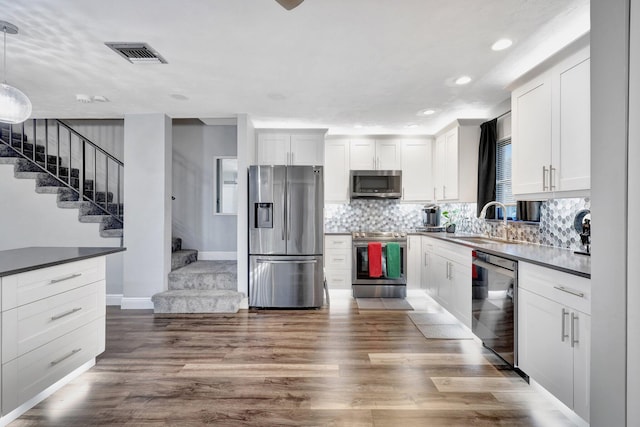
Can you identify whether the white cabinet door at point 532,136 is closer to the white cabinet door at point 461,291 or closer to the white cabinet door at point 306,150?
the white cabinet door at point 461,291

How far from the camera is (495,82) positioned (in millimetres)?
3209

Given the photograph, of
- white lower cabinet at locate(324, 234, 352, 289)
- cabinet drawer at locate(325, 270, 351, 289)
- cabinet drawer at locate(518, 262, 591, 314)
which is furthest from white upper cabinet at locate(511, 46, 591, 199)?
cabinet drawer at locate(325, 270, 351, 289)

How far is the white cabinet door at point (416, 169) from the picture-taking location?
5.23 meters

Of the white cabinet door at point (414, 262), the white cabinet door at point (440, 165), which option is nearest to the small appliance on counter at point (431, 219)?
the white cabinet door at point (440, 165)

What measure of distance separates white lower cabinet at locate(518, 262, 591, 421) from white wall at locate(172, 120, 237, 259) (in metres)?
4.15

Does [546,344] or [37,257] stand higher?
[37,257]

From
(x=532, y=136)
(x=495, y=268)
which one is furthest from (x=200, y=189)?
(x=532, y=136)

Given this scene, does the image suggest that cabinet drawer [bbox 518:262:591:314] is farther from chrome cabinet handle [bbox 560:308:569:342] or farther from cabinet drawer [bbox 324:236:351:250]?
cabinet drawer [bbox 324:236:351:250]

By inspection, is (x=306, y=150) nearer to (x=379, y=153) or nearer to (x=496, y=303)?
(x=379, y=153)

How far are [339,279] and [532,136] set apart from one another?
3161 mm

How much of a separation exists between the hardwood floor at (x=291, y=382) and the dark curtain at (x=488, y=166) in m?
1.86

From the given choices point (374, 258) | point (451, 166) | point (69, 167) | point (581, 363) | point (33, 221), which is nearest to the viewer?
point (581, 363)

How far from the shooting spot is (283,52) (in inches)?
102

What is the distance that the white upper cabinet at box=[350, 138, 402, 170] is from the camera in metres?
5.24
